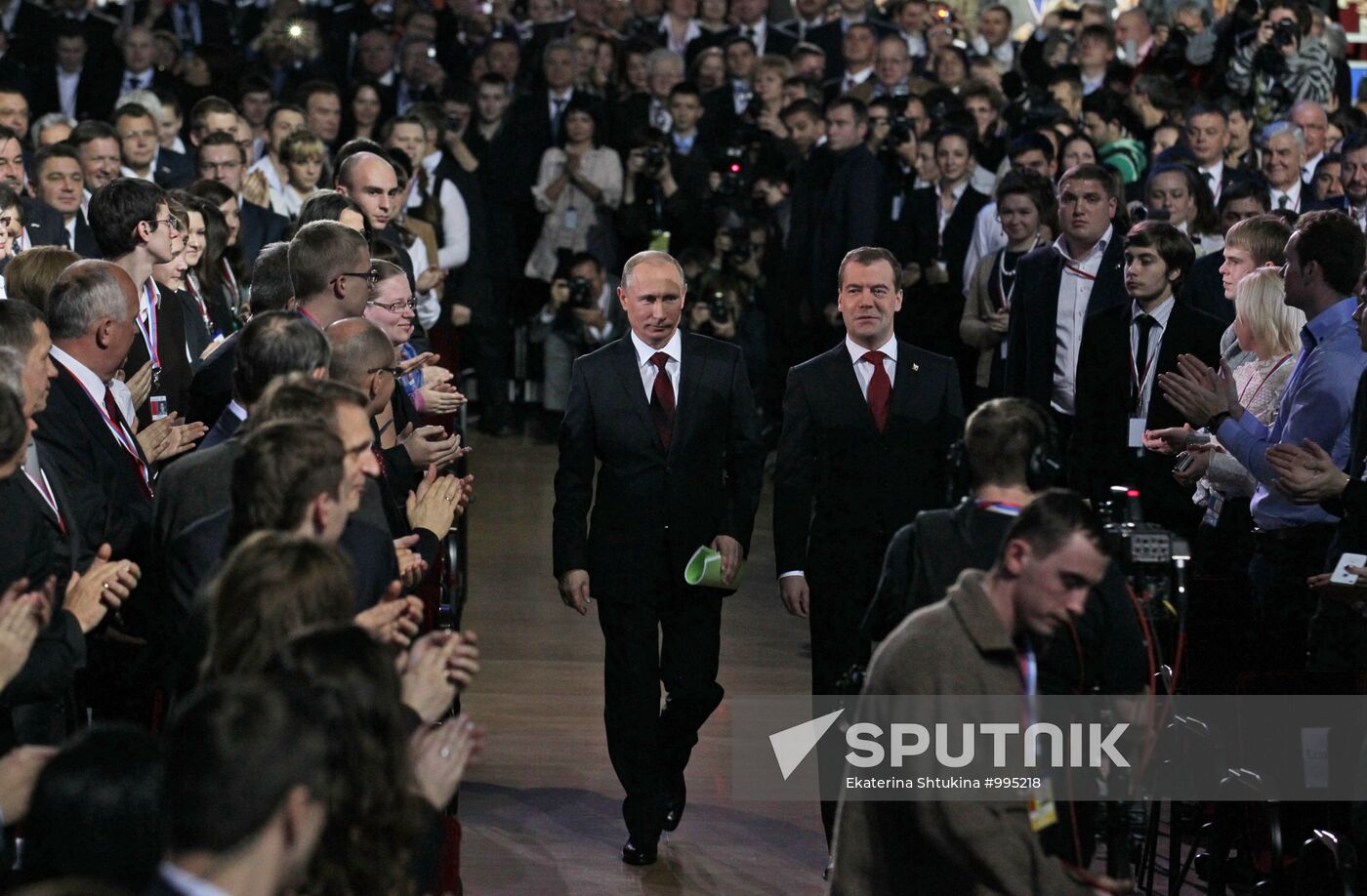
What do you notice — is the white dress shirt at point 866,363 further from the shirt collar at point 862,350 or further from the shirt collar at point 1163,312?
the shirt collar at point 1163,312

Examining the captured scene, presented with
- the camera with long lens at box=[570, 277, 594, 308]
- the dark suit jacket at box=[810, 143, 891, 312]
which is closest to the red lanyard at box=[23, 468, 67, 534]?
the dark suit jacket at box=[810, 143, 891, 312]

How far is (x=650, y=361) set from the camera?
570 cm

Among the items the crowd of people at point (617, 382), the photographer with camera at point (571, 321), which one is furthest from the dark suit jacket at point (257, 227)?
the photographer with camera at point (571, 321)

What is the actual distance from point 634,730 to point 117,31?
28.6 feet

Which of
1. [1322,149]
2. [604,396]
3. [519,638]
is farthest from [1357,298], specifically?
[1322,149]

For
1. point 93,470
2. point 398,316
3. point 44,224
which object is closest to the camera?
point 93,470

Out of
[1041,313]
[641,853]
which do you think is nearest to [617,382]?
[641,853]

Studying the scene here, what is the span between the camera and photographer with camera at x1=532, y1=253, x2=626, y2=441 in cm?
1138

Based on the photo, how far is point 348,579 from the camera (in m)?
3.04

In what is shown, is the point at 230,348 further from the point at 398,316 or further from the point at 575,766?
the point at 575,766

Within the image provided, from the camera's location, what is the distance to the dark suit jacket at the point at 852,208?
34.0 ft

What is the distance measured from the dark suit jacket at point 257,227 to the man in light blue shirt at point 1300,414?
15.7 feet

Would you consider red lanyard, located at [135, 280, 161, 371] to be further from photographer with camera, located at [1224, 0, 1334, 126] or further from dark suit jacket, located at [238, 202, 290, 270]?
photographer with camera, located at [1224, 0, 1334, 126]

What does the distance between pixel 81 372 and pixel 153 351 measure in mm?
1447
